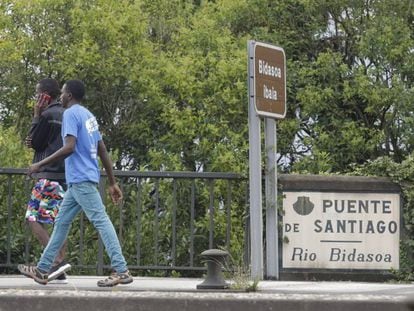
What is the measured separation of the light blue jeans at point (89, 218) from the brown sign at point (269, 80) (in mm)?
1728

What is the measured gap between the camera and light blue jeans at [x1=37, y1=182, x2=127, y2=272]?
24.6 feet

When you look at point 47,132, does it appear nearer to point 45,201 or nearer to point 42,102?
point 42,102

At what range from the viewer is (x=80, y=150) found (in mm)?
7562

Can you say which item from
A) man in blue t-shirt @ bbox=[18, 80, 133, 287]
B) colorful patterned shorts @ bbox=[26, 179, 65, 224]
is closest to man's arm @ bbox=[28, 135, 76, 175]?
man in blue t-shirt @ bbox=[18, 80, 133, 287]

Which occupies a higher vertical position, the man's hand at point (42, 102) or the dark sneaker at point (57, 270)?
the man's hand at point (42, 102)

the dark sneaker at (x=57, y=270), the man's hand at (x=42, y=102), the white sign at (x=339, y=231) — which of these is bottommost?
the dark sneaker at (x=57, y=270)

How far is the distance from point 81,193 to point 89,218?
0.22 m

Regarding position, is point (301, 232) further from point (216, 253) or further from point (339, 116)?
point (339, 116)

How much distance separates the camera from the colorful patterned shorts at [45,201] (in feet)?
26.3

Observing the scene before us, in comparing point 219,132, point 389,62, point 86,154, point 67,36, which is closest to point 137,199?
point 86,154

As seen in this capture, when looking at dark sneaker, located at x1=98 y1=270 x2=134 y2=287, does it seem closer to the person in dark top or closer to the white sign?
the person in dark top

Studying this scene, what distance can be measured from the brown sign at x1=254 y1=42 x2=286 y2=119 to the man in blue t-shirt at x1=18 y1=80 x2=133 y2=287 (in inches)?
61.8

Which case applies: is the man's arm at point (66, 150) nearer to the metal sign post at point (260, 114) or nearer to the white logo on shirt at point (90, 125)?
the white logo on shirt at point (90, 125)

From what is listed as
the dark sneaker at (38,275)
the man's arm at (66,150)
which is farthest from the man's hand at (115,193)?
the dark sneaker at (38,275)
